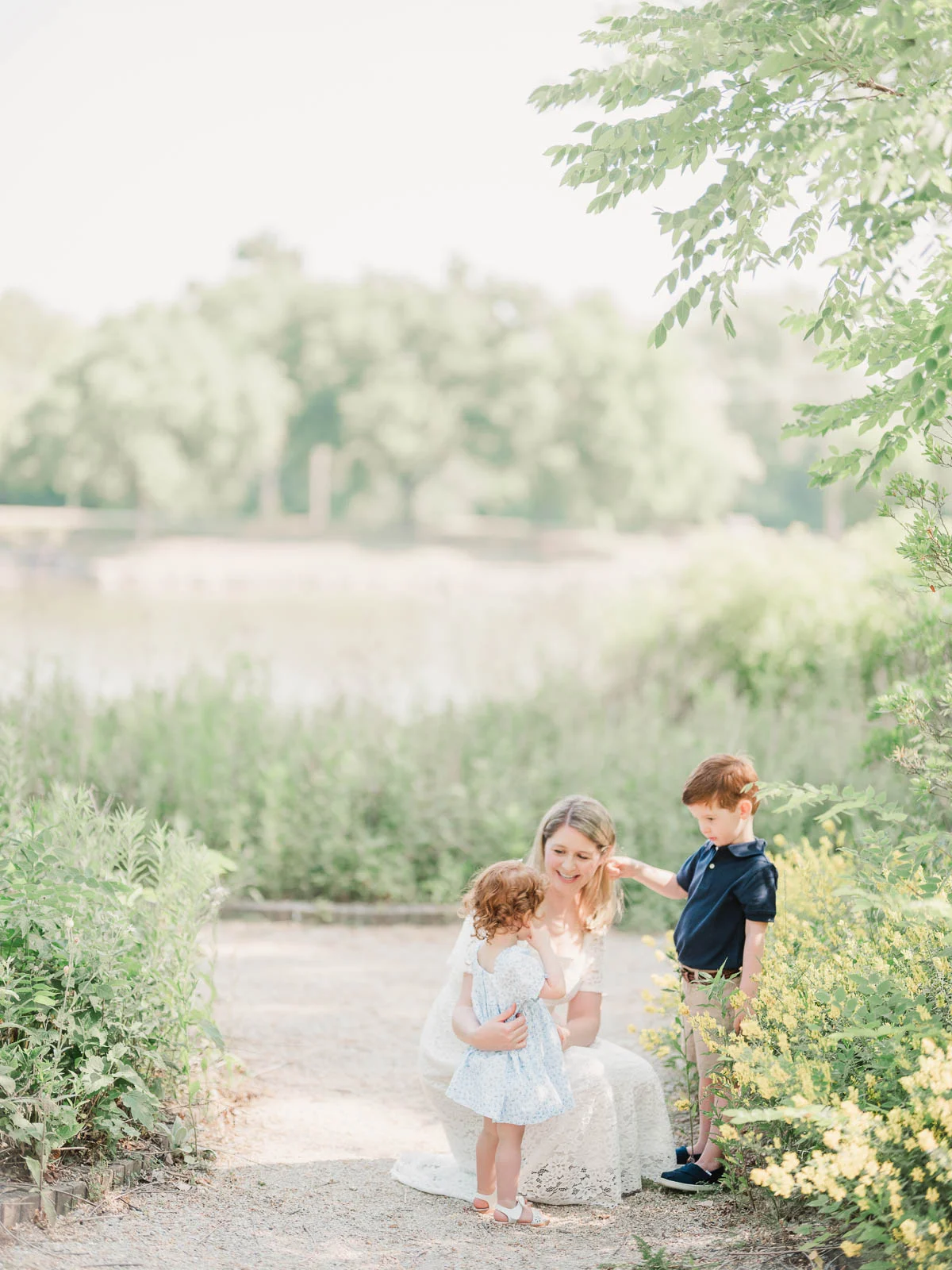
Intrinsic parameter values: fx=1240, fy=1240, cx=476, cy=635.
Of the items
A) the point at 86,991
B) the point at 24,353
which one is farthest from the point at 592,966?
the point at 24,353

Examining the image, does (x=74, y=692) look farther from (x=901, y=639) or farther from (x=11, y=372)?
(x=11, y=372)

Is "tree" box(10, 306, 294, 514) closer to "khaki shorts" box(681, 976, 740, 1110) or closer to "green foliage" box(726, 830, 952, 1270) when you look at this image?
"khaki shorts" box(681, 976, 740, 1110)

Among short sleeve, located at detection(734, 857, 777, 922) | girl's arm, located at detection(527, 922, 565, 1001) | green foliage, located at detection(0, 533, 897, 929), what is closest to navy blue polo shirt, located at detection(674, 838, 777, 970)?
short sleeve, located at detection(734, 857, 777, 922)

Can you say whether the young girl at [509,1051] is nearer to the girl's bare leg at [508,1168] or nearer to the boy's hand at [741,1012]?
the girl's bare leg at [508,1168]

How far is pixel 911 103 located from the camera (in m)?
2.26

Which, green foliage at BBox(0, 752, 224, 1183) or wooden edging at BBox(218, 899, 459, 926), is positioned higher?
green foliage at BBox(0, 752, 224, 1183)

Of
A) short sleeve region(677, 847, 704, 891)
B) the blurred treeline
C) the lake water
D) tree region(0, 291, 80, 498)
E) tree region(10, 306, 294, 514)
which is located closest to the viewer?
short sleeve region(677, 847, 704, 891)

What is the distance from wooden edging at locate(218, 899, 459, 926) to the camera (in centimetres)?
660

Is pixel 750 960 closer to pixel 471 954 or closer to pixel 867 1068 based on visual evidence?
pixel 867 1068

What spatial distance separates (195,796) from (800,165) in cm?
544

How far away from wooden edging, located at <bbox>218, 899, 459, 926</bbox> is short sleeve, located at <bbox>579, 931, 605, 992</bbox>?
3064 mm

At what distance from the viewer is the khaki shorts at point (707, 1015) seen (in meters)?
3.23

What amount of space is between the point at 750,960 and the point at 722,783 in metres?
0.48

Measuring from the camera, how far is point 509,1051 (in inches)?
128
